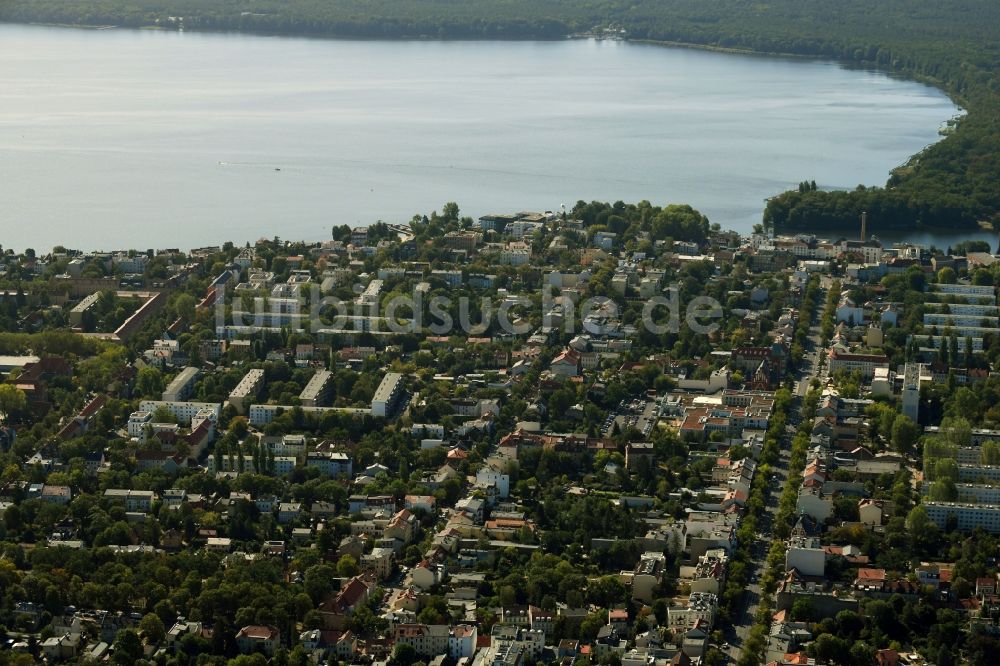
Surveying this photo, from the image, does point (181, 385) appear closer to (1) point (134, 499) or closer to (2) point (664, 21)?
(1) point (134, 499)

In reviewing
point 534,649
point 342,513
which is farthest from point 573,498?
point 534,649

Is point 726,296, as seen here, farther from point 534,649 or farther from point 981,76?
point 981,76

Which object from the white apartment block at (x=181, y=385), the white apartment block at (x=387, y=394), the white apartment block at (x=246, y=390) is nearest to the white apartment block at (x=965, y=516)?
the white apartment block at (x=387, y=394)

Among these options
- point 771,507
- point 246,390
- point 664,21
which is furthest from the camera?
point 664,21

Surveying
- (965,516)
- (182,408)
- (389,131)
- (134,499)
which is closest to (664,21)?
(389,131)

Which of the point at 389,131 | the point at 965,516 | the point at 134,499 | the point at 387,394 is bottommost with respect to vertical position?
the point at 389,131

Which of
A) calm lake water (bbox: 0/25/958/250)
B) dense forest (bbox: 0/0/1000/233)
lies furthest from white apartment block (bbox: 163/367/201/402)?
dense forest (bbox: 0/0/1000/233)

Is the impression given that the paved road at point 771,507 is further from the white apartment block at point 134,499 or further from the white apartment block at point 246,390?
the white apartment block at point 246,390
